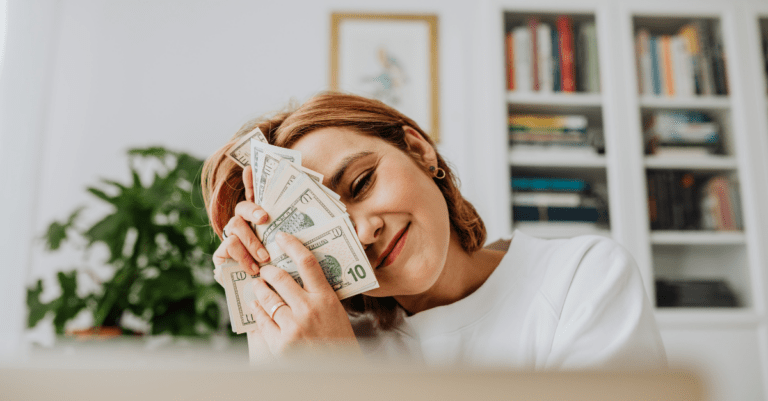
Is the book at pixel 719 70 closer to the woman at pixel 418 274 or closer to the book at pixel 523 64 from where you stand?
the book at pixel 523 64

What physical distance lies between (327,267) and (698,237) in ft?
7.08

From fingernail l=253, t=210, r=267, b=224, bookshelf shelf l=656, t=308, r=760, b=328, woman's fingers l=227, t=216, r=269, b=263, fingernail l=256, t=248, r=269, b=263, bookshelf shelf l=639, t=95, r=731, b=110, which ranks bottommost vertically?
bookshelf shelf l=656, t=308, r=760, b=328

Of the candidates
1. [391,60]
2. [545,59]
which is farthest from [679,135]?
[391,60]

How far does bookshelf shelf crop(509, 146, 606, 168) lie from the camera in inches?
89.3

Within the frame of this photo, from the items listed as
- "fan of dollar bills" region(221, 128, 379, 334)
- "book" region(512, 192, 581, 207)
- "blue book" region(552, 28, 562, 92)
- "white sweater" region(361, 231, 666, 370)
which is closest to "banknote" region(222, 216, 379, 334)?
"fan of dollar bills" region(221, 128, 379, 334)

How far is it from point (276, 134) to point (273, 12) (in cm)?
199

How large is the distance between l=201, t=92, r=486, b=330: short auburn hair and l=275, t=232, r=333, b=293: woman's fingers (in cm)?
24

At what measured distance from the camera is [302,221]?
908mm

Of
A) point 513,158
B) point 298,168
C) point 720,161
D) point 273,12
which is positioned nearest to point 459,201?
point 298,168

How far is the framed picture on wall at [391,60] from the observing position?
8.57 feet

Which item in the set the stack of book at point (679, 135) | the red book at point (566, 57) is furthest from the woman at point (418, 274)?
the stack of book at point (679, 135)

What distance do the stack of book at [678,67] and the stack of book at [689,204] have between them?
47cm

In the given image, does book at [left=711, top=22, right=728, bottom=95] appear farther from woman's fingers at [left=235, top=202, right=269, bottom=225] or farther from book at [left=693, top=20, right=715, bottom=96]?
woman's fingers at [left=235, top=202, right=269, bottom=225]

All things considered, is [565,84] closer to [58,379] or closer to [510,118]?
[510,118]
